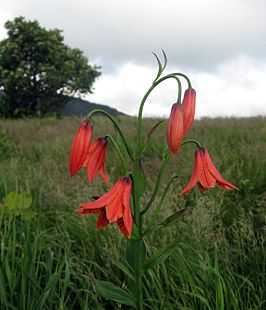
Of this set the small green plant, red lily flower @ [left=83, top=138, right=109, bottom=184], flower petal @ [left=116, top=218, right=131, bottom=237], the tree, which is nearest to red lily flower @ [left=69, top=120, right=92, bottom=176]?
red lily flower @ [left=83, top=138, right=109, bottom=184]

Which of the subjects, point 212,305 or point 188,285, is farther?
point 188,285

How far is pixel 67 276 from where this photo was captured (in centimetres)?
233

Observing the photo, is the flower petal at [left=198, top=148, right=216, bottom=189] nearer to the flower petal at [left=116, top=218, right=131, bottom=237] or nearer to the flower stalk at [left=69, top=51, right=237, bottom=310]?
the flower stalk at [left=69, top=51, right=237, bottom=310]

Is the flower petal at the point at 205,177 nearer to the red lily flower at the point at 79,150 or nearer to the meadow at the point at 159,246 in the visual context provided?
the meadow at the point at 159,246

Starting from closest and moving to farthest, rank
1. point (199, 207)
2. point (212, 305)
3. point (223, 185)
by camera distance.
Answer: point (223, 185) < point (212, 305) < point (199, 207)

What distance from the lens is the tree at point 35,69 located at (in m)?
28.1

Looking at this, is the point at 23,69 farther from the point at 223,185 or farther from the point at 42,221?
the point at 223,185

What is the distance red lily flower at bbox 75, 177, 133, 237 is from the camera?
141 cm

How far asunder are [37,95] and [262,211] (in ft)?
91.2

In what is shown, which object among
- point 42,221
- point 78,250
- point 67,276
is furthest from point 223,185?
point 42,221

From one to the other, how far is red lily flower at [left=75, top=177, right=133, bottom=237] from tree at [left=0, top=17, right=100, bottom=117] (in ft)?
88.5

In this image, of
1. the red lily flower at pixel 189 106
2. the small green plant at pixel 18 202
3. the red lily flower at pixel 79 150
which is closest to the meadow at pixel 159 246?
the small green plant at pixel 18 202

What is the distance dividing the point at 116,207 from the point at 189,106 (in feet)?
1.32

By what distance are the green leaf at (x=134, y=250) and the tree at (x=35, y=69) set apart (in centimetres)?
2686
